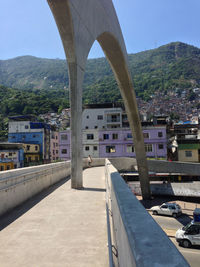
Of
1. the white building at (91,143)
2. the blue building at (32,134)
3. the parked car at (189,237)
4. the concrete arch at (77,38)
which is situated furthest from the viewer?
the blue building at (32,134)

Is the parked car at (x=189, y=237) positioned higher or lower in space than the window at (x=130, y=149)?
lower

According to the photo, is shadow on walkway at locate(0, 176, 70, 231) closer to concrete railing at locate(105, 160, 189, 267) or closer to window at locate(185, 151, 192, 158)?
concrete railing at locate(105, 160, 189, 267)

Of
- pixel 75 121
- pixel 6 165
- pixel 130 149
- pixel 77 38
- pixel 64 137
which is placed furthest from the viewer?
pixel 64 137

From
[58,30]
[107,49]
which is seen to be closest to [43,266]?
[58,30]

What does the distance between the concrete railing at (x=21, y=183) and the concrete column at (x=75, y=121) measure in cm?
158

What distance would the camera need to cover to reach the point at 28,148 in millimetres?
53219

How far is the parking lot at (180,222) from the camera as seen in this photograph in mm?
14203

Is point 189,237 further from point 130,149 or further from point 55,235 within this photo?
point 130,149

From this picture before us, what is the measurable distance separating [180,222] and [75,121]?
1705 cm

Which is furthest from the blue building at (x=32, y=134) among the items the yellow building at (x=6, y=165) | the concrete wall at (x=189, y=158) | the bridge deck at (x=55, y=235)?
the bridge deck at (x=55, y=235)

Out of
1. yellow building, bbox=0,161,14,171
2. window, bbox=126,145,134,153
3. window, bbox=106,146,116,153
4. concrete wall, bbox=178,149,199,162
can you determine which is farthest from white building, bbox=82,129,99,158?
concrete wall, bbox=178,149,199,162

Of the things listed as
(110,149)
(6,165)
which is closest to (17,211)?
(6,165)

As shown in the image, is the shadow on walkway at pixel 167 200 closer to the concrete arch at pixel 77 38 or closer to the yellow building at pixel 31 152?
the concrete arch at pixel 77 38

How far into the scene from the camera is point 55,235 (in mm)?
5066
